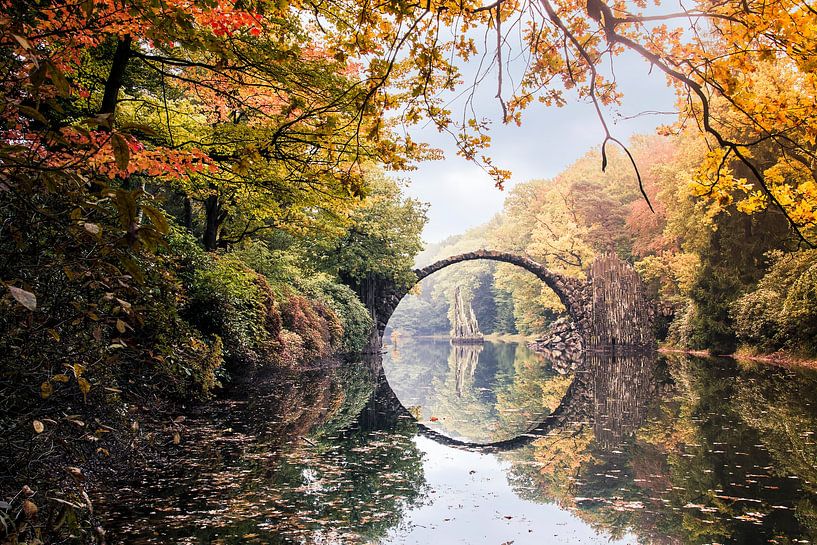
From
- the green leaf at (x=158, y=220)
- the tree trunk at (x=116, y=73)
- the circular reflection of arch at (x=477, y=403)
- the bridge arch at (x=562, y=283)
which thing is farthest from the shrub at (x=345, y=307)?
the green leaf at (x=158, y=220)

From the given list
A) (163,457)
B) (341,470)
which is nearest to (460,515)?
(341,470)

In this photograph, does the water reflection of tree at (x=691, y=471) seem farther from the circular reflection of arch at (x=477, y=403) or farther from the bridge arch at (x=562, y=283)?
the bridge arch at (x=562, y=283)

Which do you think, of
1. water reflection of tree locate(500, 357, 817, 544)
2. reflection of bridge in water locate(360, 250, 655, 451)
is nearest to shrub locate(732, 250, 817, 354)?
reflection of bridge in water locate(360, 250, 655, 451)

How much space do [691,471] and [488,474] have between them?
199cm

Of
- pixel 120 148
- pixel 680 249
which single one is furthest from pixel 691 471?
pixel 680 249

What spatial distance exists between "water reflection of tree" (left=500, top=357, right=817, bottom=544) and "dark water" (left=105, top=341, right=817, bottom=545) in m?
0.02

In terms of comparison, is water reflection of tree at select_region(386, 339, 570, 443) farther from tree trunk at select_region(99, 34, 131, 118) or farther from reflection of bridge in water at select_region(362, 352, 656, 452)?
tree trunk at select_region(99, 34, 131, 118)

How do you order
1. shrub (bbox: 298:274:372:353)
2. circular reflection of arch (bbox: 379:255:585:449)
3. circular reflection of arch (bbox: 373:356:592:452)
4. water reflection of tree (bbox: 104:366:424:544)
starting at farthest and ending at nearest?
shrub (bbox: 298:274:372:353), circular reflection of arch (bbox: 379:255:585:449), circular reflection of arch (bbox: 373:356:592:452), water reflection of tree (bbox: 104:366:424:544)

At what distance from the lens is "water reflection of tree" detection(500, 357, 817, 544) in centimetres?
424

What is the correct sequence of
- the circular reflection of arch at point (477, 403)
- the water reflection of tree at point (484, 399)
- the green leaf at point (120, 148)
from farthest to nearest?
the water reflection of tree at point (484, 399) < the circular reflection of arch at point (477, 403) < the green leaf at point (120, 148)

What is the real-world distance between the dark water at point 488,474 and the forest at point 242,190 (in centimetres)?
66

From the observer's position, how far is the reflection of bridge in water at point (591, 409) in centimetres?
783

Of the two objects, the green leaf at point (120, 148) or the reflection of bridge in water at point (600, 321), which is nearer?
the green leaf at point (120, 148)

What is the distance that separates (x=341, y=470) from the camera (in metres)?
5.84
